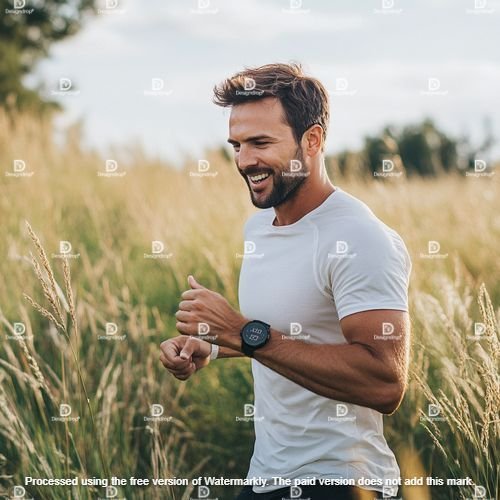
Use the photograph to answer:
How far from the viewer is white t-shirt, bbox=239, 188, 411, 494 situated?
209cm

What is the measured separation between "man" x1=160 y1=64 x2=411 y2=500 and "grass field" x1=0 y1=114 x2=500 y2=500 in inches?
10.5

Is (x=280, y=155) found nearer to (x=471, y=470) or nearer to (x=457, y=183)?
(x=471, y=470)

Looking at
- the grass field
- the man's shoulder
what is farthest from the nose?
Result: the grass field

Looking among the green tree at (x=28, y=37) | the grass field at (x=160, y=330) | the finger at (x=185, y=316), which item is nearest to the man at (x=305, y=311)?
the finger at (x=185, y=316)

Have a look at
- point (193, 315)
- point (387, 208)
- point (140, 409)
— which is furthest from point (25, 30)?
point (193, 315)

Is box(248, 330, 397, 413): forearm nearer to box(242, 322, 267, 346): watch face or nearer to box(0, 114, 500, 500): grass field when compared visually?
box(242, 322, 267, 346): watch face

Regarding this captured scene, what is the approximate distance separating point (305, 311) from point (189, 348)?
404 millimetres

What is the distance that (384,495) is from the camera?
2217 mm

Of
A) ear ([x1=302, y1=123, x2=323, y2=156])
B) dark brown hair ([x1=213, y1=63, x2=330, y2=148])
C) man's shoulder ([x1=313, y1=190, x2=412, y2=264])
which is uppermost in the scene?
dark brown hair ([x1=213, y1=63, x2=330, y2=148])

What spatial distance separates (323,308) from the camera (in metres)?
2.25

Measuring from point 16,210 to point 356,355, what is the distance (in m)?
3.51

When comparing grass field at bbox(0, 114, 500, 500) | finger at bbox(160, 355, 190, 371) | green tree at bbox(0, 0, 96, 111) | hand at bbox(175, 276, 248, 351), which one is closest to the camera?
hand at bbox(175, 276, 248, 351)

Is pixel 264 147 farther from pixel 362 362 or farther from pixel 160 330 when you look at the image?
pixel 160 330

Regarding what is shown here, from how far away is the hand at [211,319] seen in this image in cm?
215
